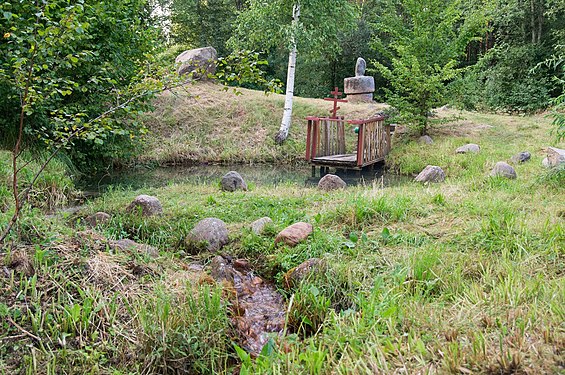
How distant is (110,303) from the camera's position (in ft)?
9.46

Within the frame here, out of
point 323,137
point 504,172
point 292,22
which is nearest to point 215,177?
point 323,137

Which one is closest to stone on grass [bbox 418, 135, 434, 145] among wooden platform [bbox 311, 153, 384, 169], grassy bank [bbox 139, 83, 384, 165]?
wooden platform [bbox 311, 153, 384, 169]

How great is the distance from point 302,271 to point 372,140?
8.44 m

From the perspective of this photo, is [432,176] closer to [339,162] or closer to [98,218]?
[339,162]

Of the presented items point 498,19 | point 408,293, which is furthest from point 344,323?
point 498,19

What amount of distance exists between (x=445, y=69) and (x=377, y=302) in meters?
10.3

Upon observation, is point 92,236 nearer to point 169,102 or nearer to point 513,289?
point 513,289

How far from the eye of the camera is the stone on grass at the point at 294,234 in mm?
4340

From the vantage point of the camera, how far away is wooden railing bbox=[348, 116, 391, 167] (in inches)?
430

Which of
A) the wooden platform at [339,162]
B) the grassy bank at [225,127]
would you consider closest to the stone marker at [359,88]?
the grassy bank at [225,127]

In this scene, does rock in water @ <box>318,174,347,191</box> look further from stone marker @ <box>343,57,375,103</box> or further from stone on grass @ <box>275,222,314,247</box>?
stone marker @ <box>343,57,375,103</box>

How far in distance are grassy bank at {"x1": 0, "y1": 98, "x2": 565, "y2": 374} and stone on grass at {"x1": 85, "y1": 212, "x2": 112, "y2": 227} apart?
142 millimetres

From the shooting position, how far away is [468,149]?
11.2m

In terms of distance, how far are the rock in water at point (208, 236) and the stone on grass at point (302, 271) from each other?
3.66 ft
